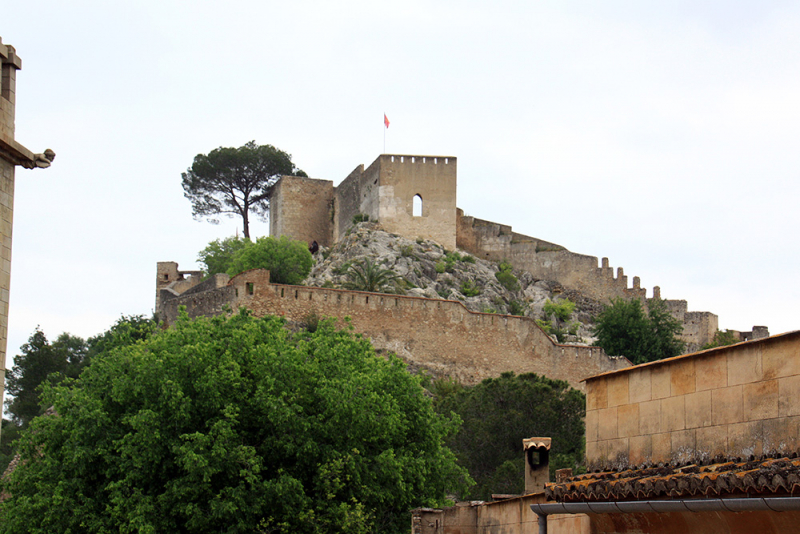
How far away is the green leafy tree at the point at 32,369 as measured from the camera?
2110 inches

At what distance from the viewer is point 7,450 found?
5244 cm

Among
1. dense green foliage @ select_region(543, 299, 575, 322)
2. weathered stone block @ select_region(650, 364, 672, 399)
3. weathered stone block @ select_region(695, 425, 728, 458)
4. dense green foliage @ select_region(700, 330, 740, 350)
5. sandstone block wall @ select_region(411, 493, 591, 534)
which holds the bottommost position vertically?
sandstone block wall @ select_region(411, 493, 591, 534)

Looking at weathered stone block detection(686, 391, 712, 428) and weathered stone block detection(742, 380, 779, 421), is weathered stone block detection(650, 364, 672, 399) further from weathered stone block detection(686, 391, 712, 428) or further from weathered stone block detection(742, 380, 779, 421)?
weathered stone block detection(742, 380, 779, 421)

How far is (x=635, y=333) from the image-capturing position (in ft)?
158

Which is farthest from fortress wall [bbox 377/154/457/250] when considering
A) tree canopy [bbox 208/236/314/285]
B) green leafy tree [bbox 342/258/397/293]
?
green leafy tree [bbox 342/258/397/293]

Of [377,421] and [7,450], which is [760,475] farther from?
[7,450]

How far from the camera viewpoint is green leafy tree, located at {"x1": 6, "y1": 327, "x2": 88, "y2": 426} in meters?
53.6

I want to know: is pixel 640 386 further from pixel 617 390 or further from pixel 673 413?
pixel 673 413

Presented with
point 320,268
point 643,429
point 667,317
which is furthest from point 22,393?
point 643,429

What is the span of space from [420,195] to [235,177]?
53.4 feet

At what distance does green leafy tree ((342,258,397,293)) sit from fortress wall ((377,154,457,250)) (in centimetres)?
607

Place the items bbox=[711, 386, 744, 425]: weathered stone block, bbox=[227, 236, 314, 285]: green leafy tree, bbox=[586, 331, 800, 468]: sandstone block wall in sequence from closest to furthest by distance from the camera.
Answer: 1. bbox=[586, 331, 800, 468]: sandstone block wall
2. bbox=[711, 386, 744, 425]: weathered stone block
3. bbox=[227, 236, 314, 285]: green leafy tree

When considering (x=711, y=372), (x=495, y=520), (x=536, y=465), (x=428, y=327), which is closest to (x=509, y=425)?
(x=428, y=327)

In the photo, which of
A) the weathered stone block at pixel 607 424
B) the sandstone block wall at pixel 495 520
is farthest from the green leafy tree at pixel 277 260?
the weathered stone block at pixel 607 424
